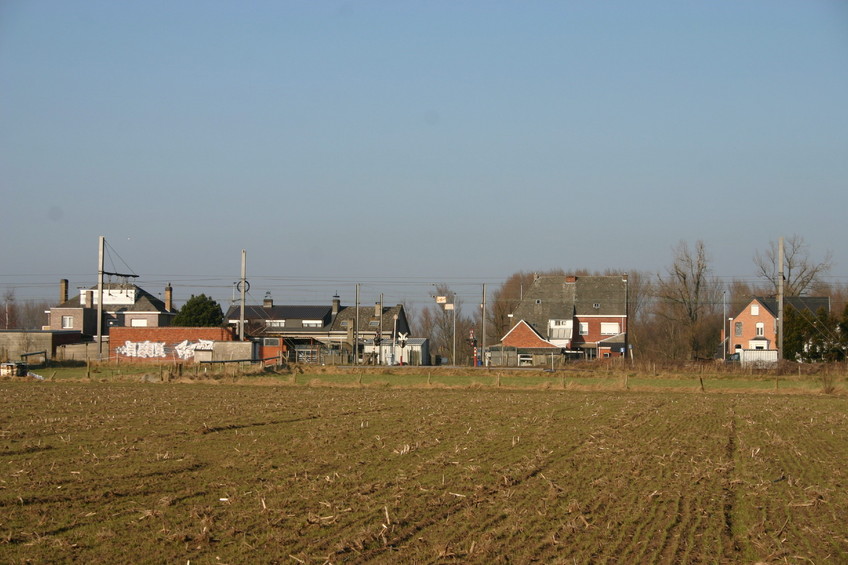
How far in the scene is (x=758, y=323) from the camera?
278 feet

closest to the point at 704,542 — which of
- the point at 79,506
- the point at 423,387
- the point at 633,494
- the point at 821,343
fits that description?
the point at 633,494

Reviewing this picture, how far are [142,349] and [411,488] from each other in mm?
61006

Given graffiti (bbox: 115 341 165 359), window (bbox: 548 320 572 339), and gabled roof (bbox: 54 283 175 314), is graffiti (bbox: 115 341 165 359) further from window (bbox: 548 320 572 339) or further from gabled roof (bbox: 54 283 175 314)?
window (bbox: 548 320 572 339)

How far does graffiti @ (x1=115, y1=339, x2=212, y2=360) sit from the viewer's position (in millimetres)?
68625

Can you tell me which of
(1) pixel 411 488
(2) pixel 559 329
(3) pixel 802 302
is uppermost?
(3) pixel 802 302

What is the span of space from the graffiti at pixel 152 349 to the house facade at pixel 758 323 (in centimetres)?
5156

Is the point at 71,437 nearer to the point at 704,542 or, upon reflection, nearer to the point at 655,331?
the point at 704,542

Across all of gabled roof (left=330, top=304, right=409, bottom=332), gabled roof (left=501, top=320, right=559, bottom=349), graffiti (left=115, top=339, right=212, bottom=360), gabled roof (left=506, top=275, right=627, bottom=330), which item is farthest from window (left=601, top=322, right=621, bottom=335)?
graffiti (left=115, top=339, right=212, bottom=360)

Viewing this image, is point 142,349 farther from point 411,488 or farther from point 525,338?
point 411,488

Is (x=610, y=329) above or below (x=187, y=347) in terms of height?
above

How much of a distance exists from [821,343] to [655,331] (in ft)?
99.9

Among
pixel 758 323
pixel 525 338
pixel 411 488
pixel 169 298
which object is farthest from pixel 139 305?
pixel 411 488

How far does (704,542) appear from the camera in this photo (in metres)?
10.4

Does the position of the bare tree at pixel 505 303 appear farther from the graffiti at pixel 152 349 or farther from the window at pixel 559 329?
the graffiti at pixel 152 349
